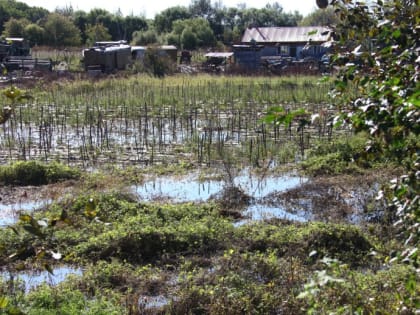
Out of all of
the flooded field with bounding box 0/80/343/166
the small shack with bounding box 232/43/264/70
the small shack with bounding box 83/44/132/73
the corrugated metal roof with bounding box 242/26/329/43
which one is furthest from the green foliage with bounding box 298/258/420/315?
the corrugated metal roof with bounding box 242/26/329/43

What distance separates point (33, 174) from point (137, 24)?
46.4 metres

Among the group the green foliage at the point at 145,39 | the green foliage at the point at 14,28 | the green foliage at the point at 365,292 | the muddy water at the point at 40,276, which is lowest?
the muddy water at the point at 40,276

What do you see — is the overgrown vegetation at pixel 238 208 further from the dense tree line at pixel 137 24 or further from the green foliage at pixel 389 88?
the dense tree line at pixel 137 24

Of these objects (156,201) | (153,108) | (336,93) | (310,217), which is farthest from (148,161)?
(336,93)

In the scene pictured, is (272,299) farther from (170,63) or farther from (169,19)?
(169,19)

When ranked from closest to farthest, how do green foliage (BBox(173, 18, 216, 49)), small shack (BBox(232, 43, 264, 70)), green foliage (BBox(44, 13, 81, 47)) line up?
small shack (BBox(232, 43, 264, 70)) < green foliage (BBox(44, 13, 81, 47)) < green foliage (BBox(173, 18, 216, 49))

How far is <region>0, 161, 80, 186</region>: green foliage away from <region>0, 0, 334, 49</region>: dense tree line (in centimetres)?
2294

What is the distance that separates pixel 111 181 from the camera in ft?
32.1

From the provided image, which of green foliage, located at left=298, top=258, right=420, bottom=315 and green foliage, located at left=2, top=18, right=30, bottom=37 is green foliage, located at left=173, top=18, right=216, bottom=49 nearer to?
green foliage, located at left=2, top=18, right=30, bottom=37

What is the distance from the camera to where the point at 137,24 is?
5466 centimetres

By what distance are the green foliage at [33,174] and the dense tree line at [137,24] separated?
75.3ft

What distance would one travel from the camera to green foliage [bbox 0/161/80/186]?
984 centimetres

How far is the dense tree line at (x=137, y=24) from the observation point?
43750 mm

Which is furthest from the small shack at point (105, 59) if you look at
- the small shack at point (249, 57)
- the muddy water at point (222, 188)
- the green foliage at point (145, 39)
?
the muddy water at point (222, 188)
